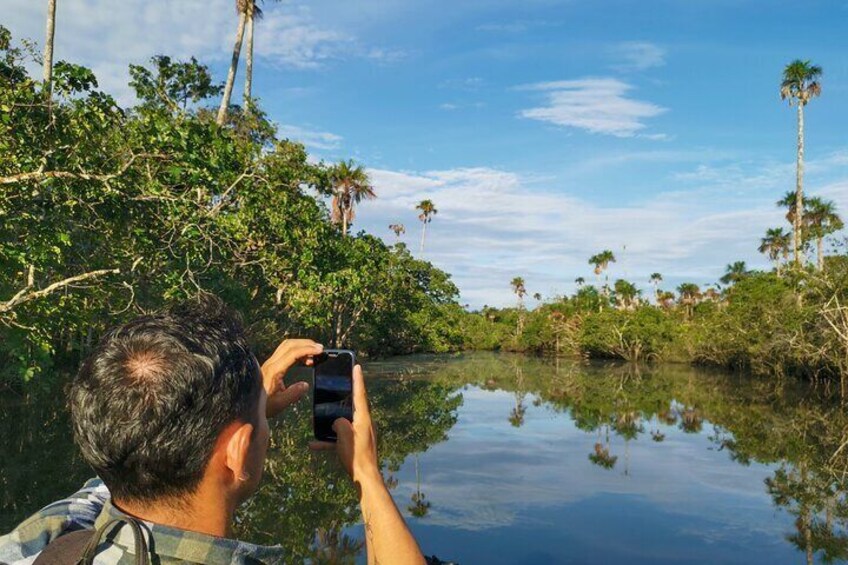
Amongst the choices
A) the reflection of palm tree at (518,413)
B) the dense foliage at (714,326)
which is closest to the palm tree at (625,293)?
the dense foliage at (714,326)

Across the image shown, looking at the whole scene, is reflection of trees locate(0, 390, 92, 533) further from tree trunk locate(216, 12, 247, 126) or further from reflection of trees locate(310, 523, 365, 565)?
tree trunk locate(216, 12, 247, 126)

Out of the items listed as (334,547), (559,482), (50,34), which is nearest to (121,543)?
(334,547)

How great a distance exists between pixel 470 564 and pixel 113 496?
23.2 feet

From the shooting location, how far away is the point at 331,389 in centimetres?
164


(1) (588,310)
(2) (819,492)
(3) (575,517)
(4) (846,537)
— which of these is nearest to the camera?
(4) (846,537)

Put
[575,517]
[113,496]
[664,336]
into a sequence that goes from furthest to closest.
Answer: [664,336], [575,517], [113,496]

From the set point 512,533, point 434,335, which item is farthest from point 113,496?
point 434,335

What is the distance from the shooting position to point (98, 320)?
604 inches

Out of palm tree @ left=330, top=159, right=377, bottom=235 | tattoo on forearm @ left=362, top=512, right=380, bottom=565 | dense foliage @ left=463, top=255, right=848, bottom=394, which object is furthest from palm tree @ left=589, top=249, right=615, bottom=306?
tattoo on forearm @ left=362, top=512, right=380, bottom=565

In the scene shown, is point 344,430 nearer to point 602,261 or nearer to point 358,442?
point 358,442

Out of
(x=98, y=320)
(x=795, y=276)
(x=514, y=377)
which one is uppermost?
(x=795, y=276)

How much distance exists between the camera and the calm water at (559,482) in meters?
8.06

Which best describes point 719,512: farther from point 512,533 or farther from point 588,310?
point 588,310

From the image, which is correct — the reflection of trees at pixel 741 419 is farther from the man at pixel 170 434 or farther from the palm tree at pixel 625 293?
the palm tree at pixel 625 293
